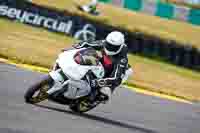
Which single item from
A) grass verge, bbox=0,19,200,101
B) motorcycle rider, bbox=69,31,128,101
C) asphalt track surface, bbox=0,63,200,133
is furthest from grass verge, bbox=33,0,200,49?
motorcycle rider, bbox=69,31,128,101

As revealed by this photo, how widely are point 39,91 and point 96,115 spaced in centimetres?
140

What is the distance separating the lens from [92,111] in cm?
1234

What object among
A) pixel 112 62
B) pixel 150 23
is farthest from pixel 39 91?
pixel 150 23

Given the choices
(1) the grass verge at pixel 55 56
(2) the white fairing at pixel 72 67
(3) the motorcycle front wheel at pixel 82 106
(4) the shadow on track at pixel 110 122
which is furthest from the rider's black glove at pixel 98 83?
(1) the grass verge at pixel 55 56

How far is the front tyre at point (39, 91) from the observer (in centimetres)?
1080

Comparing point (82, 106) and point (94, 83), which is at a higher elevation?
point (94, 83)

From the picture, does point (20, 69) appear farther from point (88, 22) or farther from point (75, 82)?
point (88, 22)

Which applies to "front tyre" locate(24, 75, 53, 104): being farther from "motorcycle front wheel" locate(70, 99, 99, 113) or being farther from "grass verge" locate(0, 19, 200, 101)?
"grass verge" locate(0, 19, 200, 101)

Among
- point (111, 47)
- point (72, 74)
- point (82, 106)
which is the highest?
point (111, 47)

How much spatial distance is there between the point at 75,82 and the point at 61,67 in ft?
1.06

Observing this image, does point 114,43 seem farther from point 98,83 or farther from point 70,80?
point 70,80

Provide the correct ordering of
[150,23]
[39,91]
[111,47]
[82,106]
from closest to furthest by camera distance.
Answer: [39,91], [111,47], [82,106], [150,23]

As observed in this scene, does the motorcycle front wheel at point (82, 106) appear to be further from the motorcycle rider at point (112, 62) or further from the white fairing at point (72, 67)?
the white fairing at point (72, 67)

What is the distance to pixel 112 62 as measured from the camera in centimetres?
1115
